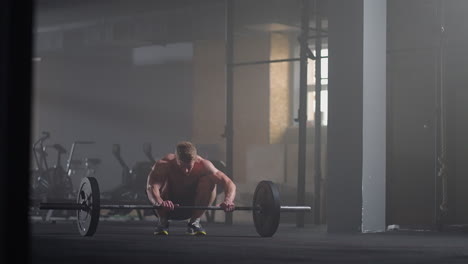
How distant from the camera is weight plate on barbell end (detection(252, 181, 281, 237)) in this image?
18.8 ft

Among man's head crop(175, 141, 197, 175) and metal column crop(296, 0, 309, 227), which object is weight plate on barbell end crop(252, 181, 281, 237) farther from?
metal column crop(296, 0, 309, 227)

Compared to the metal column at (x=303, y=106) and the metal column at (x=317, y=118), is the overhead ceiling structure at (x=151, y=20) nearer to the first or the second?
the metal column at (x=317, y=118)

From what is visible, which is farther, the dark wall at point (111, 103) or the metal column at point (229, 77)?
the dark wall at point (111, 103)

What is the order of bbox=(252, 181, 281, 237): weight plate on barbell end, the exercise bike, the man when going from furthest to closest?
the exercise bike < the man < bbox=(252, 181, 281, 237): weight plate on barbell end

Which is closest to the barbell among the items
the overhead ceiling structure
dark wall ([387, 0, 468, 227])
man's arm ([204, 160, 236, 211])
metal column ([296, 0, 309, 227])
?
man's arm ([204, 160, 236, 211])

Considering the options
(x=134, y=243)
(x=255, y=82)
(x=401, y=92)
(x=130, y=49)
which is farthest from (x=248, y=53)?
(x=134, y=243)

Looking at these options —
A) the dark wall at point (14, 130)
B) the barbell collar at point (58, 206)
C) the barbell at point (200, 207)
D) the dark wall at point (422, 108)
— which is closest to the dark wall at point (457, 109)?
the dark wall at point (422, 108)

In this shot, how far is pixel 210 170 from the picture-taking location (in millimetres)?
6184

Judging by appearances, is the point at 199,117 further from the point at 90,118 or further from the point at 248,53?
the point at 90,118

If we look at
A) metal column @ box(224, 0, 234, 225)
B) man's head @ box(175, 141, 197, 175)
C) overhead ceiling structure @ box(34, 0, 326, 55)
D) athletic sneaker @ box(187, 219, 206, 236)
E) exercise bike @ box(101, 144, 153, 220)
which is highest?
overhead ceiling structure @ box(34, 0, 326, 55)

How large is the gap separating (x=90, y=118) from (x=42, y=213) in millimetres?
5393

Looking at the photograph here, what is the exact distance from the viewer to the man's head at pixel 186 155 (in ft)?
19.6

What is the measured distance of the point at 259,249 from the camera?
4.51 m

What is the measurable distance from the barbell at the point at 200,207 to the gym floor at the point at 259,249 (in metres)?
0.18
